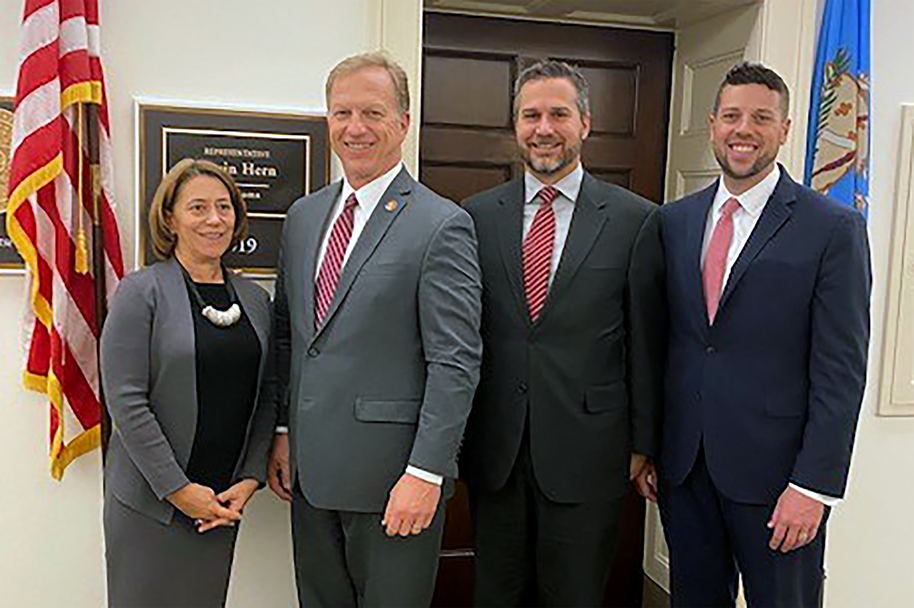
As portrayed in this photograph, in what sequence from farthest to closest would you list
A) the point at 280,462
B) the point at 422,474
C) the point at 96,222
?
1. the point at 96,222
2. the point at 280,462
3. the point at 422,474

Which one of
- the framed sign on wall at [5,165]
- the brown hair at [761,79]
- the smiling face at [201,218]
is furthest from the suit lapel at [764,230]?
the framed sign on wall at [5,165]

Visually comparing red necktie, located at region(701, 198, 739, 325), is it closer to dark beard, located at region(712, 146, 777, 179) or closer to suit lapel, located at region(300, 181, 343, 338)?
dark beard, located at region(712, 146, 777, 179)

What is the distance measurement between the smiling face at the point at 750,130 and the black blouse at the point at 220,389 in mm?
1219

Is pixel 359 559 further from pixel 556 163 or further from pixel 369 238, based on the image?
pixel 556 163

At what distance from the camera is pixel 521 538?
92.1 inches

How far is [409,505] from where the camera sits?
202cm

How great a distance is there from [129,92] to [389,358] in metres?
1.12

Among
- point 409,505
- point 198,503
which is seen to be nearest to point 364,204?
point 409,505

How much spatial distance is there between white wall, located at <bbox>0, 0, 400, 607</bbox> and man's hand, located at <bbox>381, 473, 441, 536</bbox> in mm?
1034

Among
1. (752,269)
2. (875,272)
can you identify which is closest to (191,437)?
(752,269)

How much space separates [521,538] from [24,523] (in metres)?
1.38

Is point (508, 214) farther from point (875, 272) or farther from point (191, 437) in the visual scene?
point (875, 272)

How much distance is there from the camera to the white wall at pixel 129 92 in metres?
2.54

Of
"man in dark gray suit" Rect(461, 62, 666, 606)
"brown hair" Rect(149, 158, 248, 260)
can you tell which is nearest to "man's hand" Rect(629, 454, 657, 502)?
"man in dark gray suit" Rect(461, 62, 666, 606)
